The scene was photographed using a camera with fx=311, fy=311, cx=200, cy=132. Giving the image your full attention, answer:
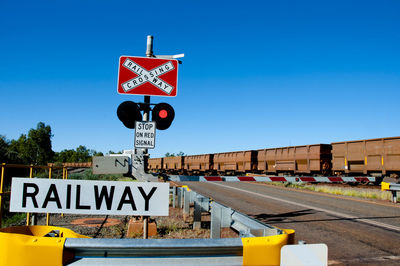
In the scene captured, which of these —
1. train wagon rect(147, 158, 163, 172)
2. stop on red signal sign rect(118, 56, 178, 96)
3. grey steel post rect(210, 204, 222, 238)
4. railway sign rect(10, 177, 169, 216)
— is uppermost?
stop on red signal sign rect(118, 56, 178, 96)

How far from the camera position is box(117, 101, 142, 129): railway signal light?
447cm

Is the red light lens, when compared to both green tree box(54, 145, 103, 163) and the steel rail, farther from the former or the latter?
green tree box(54, 145, 103, 163)

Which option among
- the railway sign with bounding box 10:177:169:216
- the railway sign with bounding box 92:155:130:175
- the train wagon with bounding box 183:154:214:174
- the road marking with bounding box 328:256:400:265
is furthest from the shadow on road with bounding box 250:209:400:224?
the train wagon with bounding box 183:154:214:174

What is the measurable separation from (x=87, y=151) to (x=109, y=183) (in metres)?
140

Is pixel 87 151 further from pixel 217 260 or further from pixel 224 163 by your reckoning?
pixel 217 260

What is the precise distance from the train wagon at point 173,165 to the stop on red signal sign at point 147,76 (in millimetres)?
44056

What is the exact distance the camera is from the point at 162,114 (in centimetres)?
467

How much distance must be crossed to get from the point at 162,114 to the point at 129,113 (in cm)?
48

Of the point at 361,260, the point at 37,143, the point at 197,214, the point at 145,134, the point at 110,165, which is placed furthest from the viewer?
the point at 37,143

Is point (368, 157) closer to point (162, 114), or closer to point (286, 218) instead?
point (286, 218)

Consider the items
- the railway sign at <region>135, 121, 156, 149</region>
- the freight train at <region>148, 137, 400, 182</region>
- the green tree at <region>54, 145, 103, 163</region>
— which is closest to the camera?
the railway sign at <region>135, 121, 156, 149</region>

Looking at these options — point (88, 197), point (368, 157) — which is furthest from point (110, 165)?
point (368, 157)

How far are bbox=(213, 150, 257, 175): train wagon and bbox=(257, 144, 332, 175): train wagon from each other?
3.27ft

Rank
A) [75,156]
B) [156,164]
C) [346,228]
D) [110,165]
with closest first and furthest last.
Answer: [110,165] < [346,228] < [156,164] < [75,156]
